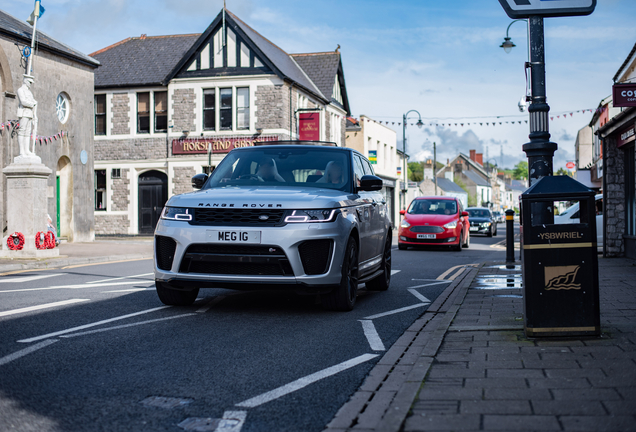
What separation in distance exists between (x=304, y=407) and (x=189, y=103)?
99.3ft

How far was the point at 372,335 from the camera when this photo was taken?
20.2 feet

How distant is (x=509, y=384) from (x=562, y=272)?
62.3 inches

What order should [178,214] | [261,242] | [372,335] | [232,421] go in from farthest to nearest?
[178,214], [261,242], [372,335], [232,421]

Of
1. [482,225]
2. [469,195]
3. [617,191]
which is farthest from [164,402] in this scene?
[469,195]

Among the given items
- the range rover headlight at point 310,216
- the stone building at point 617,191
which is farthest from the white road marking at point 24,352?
the stone building at point 617,191

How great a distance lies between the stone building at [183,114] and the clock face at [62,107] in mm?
8792

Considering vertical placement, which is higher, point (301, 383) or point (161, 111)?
point (161, 111)

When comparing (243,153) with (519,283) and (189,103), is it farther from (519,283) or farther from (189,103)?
(189,103)

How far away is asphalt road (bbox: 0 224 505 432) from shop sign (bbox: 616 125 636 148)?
7.10 metres

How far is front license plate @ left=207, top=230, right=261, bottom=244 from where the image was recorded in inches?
261

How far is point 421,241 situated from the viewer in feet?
66.4

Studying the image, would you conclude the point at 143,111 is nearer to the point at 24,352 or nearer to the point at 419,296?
the point at 419,296

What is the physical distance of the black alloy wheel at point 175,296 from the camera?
7594mm

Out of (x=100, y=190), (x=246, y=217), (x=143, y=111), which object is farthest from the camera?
(x=100, y=190)
